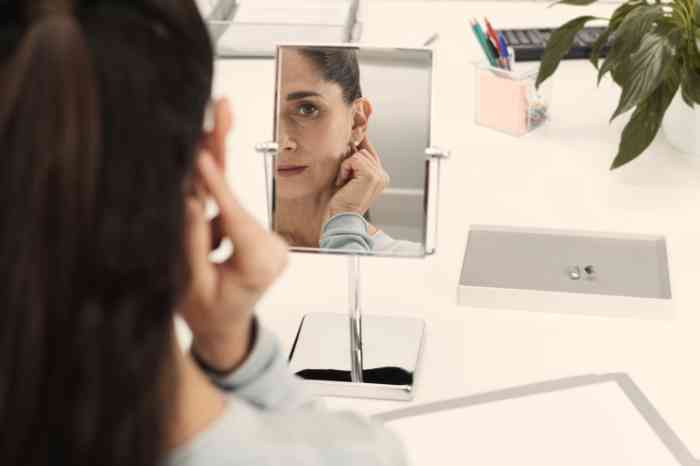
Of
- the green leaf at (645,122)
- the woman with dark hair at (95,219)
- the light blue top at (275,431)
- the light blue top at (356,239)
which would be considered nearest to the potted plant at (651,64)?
the green leaf at (645,122)

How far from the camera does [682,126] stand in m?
1.33

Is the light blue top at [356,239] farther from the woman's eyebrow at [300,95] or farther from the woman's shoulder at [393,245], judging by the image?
the woman's eyebrow at [300,95]

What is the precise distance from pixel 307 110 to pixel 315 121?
1 cm

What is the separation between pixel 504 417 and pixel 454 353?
13 centimetres

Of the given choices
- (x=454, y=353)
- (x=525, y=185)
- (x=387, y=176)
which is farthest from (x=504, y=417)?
(x=525, y=185)

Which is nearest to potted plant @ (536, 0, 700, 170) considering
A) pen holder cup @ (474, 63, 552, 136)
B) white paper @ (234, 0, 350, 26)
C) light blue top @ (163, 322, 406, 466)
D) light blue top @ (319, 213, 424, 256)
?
pen holder cup @ (474, 63, 552, 136)

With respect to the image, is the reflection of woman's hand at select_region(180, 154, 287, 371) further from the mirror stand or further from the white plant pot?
the white plant pot

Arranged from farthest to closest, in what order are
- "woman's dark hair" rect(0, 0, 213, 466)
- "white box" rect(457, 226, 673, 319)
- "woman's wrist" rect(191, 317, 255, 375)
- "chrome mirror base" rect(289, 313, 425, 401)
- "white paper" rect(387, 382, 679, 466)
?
1. "white box" rect(457, 226, 673, 319)
2. "chrome mirror base" rect(289, 313, 425, 401)
3. "white paper" rect(387, 382, 679, 466)
4. "woman's wrist" rect(191, 317, 255, 375)
5. "woman's dark hair" rect(0, 0, 213, 466)

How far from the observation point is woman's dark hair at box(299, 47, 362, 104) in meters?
0.95

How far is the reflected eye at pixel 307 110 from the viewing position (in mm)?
950

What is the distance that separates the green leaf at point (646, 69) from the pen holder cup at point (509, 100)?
0.66ft

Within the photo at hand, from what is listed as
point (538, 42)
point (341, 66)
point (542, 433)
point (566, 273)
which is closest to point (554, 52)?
point (538, 42)

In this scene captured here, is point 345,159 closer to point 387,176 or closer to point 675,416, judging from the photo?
point 387,176

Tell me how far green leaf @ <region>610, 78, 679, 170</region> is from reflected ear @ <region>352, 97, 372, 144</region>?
1.38ft
